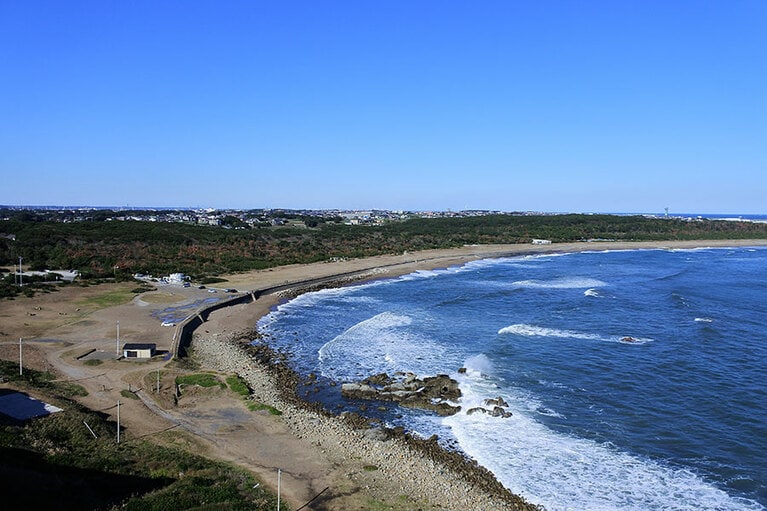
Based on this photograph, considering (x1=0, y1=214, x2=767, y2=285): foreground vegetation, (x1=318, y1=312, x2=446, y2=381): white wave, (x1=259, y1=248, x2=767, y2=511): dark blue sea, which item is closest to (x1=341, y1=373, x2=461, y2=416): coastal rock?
(x1=259, y1=248, x2=767, y2=511): dark blue sea

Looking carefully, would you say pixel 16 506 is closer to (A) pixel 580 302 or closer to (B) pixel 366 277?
(A) pixel 580 302

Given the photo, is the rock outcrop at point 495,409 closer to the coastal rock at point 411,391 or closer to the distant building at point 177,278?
the coastal rock at point 411,391

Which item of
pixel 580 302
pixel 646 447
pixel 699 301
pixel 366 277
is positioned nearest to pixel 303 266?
pixel 366 277

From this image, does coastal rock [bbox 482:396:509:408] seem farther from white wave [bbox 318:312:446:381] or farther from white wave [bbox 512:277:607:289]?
white wave [bbox 512:277:607:289]

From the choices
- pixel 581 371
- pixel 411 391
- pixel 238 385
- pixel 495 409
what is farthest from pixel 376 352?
pixel 581 371

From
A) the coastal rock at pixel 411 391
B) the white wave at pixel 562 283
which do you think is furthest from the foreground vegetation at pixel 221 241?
the coastal rock at pixel 411 391

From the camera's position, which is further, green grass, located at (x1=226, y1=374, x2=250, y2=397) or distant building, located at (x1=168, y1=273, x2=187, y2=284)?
distant building, located at (x1=168, y1=273, x2=187, y2=284)
